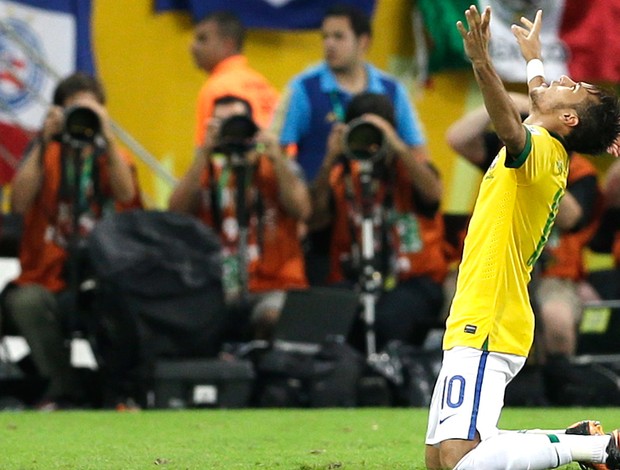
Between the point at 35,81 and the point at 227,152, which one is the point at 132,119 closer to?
the point at 35,81

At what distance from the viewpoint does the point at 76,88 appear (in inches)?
345

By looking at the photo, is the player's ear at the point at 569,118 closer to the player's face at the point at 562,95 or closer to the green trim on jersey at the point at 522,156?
the player's face at the point at 562,95

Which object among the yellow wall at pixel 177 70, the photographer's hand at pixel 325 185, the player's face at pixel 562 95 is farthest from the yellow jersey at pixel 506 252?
the yellow wall at pixel 177 70

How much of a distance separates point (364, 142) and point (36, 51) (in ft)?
8.62

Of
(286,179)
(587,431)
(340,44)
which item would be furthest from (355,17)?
(587,431)

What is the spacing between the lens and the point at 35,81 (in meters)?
10.0

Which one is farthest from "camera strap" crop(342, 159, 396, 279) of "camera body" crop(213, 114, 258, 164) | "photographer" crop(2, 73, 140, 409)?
"photographer" crop(2, 73, 140, 409)

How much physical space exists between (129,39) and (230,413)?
329 centimetres

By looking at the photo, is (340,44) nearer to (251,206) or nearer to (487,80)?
(251,206)

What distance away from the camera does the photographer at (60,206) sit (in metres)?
8.48

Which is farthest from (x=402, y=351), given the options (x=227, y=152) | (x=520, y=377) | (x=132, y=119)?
(x=132, y=119)

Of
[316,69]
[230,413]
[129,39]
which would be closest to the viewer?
[230,413]

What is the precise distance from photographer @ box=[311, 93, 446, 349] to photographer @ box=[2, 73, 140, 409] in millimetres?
1199

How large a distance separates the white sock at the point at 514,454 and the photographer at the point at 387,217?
12.6 ft
